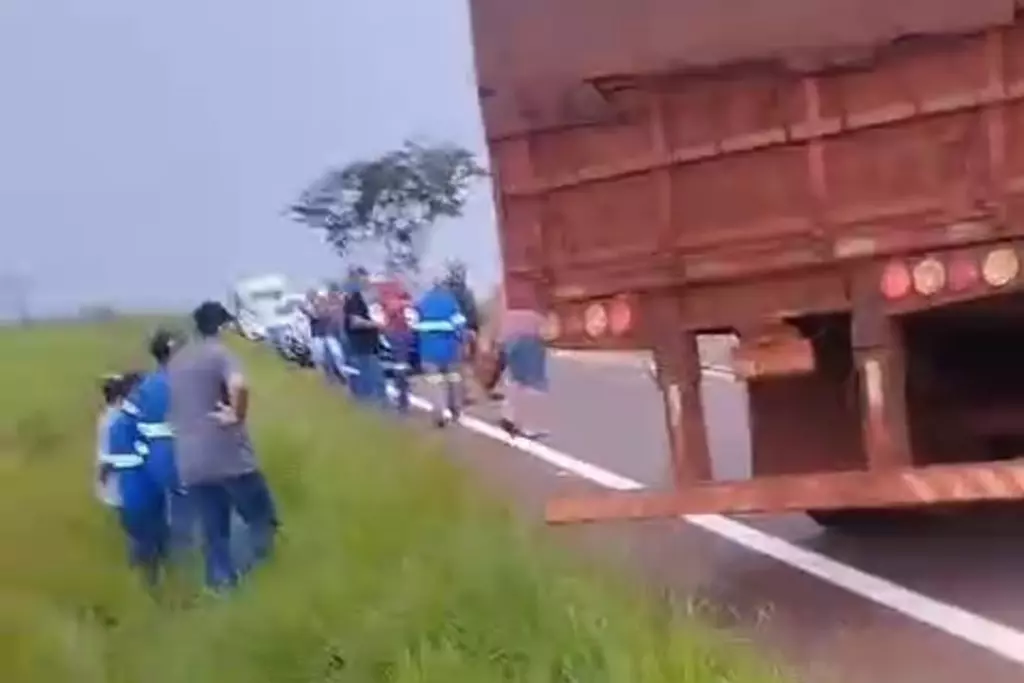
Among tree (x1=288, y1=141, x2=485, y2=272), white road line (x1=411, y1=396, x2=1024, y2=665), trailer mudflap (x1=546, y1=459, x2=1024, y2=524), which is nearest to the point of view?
trailer mudflap (x1=546, y1=459, x2=1024, y2=524)

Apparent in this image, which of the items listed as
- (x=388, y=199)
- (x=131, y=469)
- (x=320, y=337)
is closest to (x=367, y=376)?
(x=320, y=337)

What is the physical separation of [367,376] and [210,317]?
10.2m

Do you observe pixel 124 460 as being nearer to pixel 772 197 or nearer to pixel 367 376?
pixel 772 197

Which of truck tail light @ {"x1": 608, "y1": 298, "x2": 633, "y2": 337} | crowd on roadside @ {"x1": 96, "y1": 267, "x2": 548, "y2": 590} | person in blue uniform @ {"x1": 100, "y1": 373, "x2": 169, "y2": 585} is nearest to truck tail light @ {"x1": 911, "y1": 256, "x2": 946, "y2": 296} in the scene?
truck tail light @ {"x1": 608, "y1": 298, "x2": 633, "y2": 337}

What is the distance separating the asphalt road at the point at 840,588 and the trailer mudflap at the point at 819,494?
36cm

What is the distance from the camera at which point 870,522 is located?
32.3 feet

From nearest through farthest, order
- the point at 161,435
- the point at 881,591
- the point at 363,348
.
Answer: the point at 881,591
the point at 161,435
the point at 363,348

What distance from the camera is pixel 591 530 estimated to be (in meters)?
10.1

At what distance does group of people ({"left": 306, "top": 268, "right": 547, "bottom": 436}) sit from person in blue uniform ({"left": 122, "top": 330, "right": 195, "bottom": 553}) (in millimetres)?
6591

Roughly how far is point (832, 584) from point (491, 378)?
453 inches

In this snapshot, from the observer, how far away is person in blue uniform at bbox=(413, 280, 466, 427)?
17359 millimetres

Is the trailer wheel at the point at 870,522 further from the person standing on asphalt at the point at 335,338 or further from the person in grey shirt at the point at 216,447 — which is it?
the person standing on asphalt at the point at 335,338

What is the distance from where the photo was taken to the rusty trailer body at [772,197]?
719cm

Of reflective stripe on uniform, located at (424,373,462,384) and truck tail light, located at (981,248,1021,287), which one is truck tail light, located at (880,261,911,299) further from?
reflective stripe on uniform, located at (424,373,462,384)
